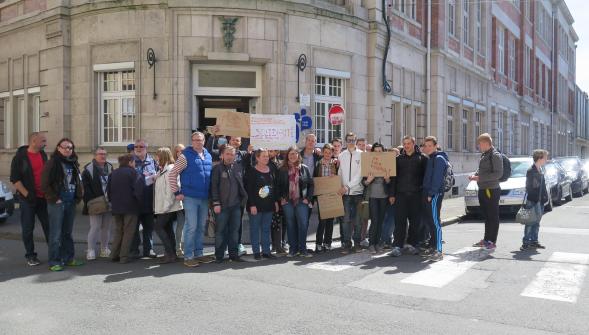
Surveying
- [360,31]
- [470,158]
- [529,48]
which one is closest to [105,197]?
[360,31]

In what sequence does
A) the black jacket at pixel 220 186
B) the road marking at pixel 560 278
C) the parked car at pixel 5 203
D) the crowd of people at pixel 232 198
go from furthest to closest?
1. the parked car at pixel 5 203
2. the black jacket at pixel 220 186
3. the crowd of people at pixel 232 198
4. the road marking at pixel 560 278

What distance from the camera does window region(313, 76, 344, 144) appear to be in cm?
1608

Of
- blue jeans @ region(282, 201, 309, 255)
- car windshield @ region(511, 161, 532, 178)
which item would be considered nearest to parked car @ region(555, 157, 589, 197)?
car windshield @ region(511, 161, 532, 178)

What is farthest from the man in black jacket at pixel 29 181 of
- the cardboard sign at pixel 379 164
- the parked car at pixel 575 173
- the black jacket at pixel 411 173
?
the parked car at pixel 575 173

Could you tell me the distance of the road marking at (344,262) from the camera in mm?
8305

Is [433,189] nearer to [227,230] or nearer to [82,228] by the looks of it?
[227,230]

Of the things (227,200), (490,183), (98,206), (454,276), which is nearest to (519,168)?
(490,183)

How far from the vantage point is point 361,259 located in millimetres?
8961

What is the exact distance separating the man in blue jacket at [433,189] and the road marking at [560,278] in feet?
5.31

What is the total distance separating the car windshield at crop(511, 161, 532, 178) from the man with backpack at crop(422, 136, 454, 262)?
23.3 ft

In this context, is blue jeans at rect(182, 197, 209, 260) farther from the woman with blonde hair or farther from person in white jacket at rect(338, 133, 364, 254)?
person in white jacket at rect(338, 133, 364, 254)

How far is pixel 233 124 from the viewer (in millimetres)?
10695

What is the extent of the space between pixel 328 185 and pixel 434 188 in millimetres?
1711

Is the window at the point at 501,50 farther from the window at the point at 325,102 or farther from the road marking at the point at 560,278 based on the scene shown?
the road marking at the point at 560,278
